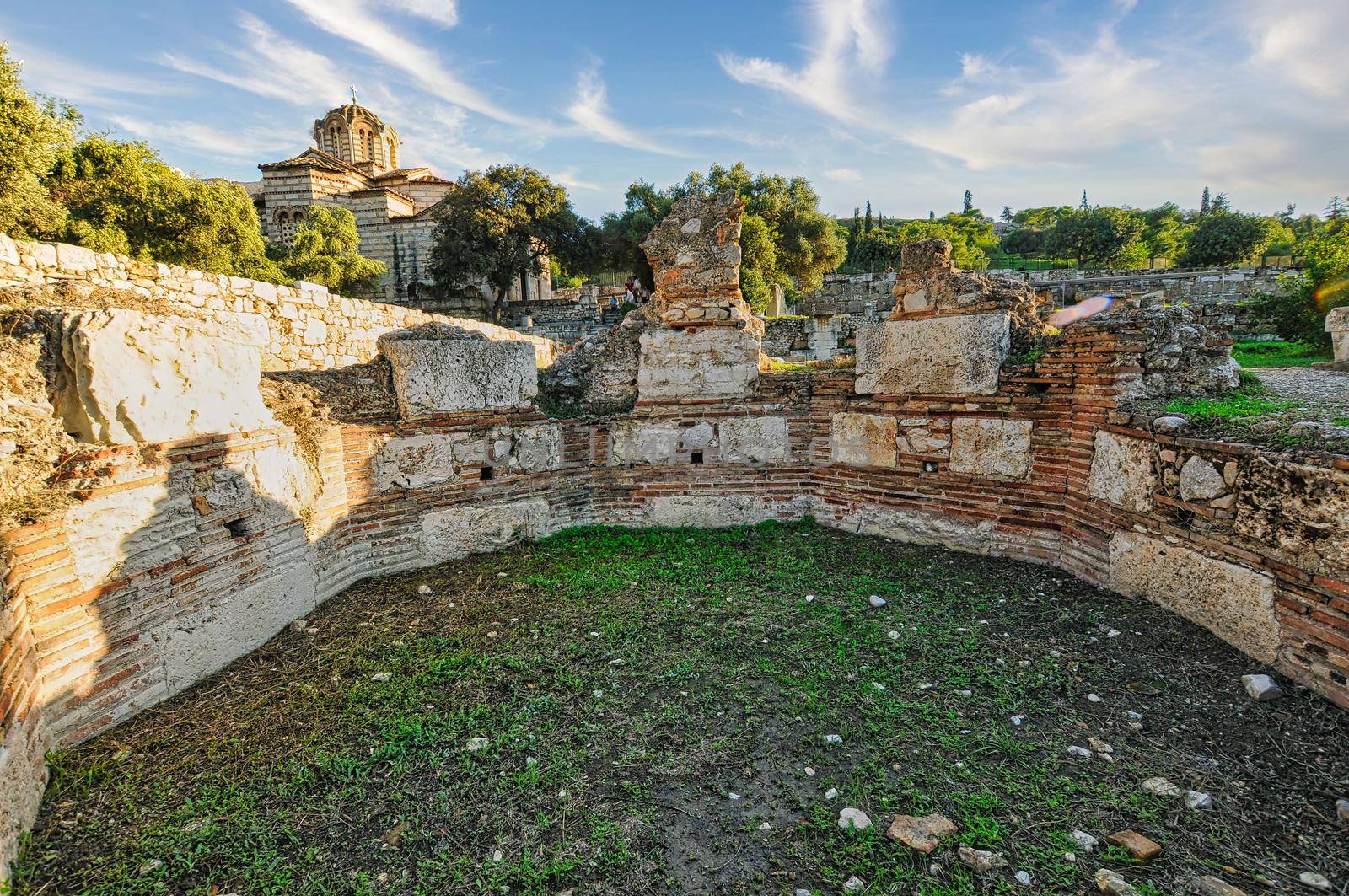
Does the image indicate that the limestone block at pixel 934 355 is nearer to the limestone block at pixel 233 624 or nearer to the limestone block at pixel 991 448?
the limestone block at pixel 991 448

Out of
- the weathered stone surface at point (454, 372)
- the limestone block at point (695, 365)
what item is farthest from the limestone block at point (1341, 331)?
the weathered stone surface at point (454, 372)

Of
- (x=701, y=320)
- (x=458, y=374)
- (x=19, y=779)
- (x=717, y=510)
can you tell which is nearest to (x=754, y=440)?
(x=717, y=510)

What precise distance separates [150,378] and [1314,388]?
772 cm

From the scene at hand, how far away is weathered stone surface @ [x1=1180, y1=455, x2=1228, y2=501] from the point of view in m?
3.13

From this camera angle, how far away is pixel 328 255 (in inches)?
894

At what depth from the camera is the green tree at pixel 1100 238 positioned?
41531 mm

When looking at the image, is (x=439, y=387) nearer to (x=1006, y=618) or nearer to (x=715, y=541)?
(x=715, y=541)

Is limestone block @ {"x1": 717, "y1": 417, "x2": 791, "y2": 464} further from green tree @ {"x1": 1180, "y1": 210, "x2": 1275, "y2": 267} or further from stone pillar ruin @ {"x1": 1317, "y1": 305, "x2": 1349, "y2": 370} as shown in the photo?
green tree @ {"x1": 1180, "y1": 210, "x2": 1275, "y2": 267}

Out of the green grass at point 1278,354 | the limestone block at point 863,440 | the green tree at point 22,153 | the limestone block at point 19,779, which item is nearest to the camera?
the limestone block at point 19,779

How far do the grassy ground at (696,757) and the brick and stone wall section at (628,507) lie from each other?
0.89 feet

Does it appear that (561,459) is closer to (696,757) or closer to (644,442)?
(644,442)

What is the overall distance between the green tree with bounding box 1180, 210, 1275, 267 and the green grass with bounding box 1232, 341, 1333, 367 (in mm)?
33609

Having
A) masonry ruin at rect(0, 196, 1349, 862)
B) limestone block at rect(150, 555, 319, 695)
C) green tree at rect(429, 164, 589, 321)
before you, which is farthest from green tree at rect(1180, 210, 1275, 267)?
limestone block at rect(150, 555, 319, 695)

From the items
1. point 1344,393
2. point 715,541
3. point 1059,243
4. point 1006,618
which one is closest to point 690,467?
point 715,541
